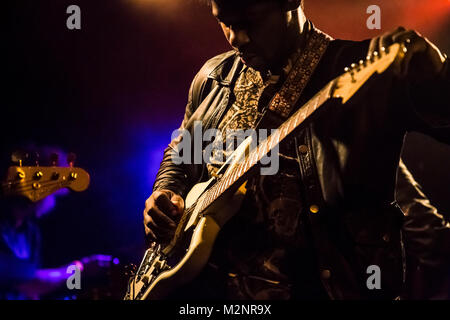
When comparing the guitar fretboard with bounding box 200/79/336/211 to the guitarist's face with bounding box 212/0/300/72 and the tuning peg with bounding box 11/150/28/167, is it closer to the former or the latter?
the guitarist's face with bounding box 212/0/300/72

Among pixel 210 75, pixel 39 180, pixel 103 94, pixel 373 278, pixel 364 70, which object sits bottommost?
pixel 373 278

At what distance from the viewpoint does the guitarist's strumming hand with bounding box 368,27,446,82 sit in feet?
4.23

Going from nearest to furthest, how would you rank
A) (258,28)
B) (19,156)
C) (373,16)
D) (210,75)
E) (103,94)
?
(258,28)
(210,75)
(373,16)
(19,156)
(103,94)

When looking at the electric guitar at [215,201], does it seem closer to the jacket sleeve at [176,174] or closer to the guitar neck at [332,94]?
the guitar neck at [332,94]

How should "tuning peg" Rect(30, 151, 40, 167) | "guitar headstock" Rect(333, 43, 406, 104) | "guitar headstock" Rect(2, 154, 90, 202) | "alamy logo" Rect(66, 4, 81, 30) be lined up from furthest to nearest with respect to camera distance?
"alamy logo" Rect(66, 4, 81, 30) → "tuning peg" Rect(30, 151, 40, 167) → "guitar headstock" Rect(2, 154, 90, 202) → "guitar headstock" Rect(333, 43, 406, 104)

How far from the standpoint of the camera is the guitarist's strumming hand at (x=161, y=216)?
198cm

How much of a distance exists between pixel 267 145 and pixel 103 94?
360 cm

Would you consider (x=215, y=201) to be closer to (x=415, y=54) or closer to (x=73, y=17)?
(x=415, y=54)

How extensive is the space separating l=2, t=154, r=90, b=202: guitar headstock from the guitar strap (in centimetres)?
312

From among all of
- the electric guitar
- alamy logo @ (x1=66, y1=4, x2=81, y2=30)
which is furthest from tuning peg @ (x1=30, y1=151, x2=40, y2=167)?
the electric guitar

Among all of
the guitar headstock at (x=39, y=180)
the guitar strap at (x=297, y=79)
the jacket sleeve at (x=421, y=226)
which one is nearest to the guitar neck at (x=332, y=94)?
the guitar strap at (x=297, y=79)

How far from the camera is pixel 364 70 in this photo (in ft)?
4.25

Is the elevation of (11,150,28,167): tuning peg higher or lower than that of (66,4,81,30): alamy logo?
lower

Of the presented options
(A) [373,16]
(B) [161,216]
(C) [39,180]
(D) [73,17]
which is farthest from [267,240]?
(D) [73,17]
